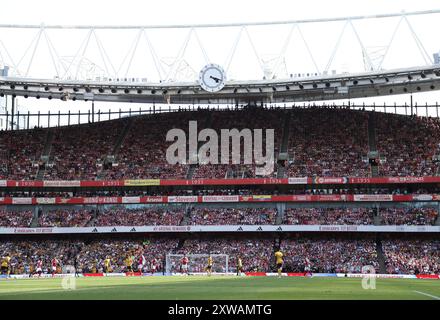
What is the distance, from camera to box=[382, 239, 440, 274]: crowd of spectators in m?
51.3

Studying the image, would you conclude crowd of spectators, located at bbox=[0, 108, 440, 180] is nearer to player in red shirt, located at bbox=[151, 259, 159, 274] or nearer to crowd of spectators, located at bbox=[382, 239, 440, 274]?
crowd of spectators, located at bbox=[382, 239, 440, 274]

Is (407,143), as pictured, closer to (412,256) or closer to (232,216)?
(412,256)

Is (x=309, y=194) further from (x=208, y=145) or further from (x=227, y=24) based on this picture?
(x=227, y=24)

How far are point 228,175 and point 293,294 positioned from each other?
4012 cm

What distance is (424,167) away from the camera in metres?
60.6

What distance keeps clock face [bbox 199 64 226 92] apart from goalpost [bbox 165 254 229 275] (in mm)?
15450

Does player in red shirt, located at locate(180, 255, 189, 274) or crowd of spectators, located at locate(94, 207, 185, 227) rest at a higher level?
crowd of spectators, located at locate(94, 207, 185, 227)

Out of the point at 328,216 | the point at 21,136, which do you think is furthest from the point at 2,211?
the point at 328,216

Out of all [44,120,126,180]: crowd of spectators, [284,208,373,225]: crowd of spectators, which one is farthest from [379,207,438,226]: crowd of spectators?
[44,120,126,180]: crowd of spectators

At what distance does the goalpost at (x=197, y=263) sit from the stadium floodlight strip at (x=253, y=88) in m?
16.9

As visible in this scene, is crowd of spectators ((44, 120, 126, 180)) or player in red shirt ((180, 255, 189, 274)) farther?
crowd of spectators ((44, 120, 126, 180))

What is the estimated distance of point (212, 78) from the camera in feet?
192

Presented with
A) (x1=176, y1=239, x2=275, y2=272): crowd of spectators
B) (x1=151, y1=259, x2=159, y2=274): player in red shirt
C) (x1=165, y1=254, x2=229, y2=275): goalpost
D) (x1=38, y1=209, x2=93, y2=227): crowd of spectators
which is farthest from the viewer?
(x1=38, y1=209, x2=93, y2=227): crowd of spectators

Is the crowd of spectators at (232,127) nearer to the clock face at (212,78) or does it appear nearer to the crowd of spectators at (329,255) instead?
the crowd of spectators at (329,255)
